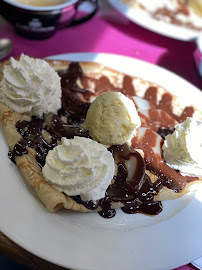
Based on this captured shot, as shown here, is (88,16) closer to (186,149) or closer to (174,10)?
(174,10)

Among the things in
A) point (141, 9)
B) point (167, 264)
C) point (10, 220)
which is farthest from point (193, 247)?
point (141, 9)

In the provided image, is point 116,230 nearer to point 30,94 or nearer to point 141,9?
point 30,94

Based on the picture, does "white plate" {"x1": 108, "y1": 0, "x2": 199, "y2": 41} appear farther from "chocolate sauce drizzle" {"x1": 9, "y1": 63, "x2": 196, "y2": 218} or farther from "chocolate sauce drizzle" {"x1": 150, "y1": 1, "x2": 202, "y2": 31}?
"chocolate sauce drizzle" {"x1": 9, "y1": 63, "x2": 196, "y2": 218}

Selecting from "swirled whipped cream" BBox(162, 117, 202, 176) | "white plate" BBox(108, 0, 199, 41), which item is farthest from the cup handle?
"swirled whipped cream" BBox(162, 117, 202, 176)

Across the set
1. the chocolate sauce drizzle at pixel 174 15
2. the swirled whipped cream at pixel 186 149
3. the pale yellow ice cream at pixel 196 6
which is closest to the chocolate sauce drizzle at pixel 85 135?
the swirled whipped cream at pixel 186 149

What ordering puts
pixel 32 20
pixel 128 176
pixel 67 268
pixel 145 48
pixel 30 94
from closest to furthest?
pixel 67 268 < pixel 128 176 < pixel 30 94 < pixel 32 20 < pixel 145 48

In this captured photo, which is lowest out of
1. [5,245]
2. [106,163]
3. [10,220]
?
[5,245]

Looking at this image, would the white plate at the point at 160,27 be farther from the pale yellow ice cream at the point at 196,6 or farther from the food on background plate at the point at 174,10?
the pale yellow ice cream at the point at 196,6
